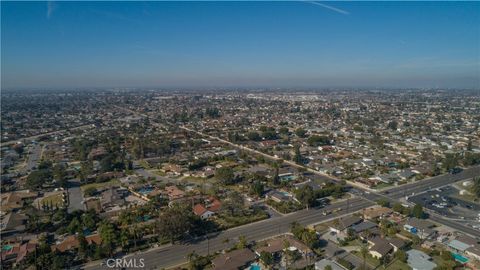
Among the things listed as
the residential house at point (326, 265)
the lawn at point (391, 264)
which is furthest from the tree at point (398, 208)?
the residential house at point (326, 265)

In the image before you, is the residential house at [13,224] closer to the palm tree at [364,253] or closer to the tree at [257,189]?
the tree at [257,189]

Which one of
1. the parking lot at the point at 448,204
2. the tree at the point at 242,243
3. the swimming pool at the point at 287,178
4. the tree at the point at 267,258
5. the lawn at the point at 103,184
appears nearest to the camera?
the tree at the point at 267,258

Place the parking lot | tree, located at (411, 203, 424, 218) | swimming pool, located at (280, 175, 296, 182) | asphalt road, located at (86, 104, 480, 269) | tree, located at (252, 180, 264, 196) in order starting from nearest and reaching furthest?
1. asphalt road, located at (86, 104, 480, 269)
2. tree, located at (411, 203, 424, 218)
3. the parking lot
4. tree, located at (252, 180, 264, 196)
5. swimming pool, located at (280, 175, 296, 182)

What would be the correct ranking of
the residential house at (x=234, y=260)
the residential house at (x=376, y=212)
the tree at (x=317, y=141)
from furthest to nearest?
the tree at (x=317, y=141)
the residential house at (x=376, y=212)
the residential house at (x=234, y=260)

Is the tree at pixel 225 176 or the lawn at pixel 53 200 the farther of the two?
the tree at pixel 225 176

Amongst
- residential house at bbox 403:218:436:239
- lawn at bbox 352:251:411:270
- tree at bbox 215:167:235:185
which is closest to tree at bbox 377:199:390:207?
residential house at bbox 403:218:436:239

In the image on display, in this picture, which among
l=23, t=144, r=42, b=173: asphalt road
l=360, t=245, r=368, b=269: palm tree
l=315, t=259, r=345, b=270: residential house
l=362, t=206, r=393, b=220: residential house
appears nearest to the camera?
l=315, t=259, r=345, b=270: residential house

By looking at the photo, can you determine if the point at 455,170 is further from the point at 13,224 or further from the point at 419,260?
the point at 13,224

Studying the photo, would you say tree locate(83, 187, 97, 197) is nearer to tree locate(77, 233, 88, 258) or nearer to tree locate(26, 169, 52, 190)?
tree locate(26, 169, 52, 190)

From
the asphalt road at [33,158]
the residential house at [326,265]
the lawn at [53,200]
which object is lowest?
the asphalt road at [33,158]

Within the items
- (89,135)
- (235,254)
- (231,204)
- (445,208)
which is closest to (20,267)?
(235,254)

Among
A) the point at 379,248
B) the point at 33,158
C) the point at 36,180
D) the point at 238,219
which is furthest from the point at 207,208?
the point at 33,158

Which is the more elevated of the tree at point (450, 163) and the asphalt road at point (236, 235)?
the tree at point (450, 163)
